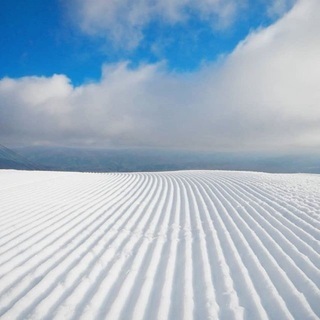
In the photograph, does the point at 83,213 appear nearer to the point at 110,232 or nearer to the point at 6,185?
the point at 110,232

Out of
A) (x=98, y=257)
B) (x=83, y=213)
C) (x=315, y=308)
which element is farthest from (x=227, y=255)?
(x=83, y=213)

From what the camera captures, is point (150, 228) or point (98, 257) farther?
point (150, 228)

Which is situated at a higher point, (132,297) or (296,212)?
(296,212)

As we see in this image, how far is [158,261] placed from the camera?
448 cm

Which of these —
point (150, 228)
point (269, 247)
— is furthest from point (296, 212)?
point (150, 228)

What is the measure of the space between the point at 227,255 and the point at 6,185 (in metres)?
9.28

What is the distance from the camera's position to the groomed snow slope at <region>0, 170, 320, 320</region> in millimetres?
3168

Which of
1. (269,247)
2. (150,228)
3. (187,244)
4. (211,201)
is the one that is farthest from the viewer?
(211,201)

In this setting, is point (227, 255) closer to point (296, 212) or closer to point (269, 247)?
point (269, 247)

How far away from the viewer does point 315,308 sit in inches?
118

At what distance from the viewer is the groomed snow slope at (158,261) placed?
3.17 meters

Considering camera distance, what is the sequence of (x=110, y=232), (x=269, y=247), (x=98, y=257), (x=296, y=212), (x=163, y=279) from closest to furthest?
1. (x=163, y=279)
2. (x=98, y=257)
3. (x=269, y=247)
4. (x=110, y=232)
5. (x=296, y=212)

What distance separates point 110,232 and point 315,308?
3846mm

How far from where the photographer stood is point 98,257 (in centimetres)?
449
